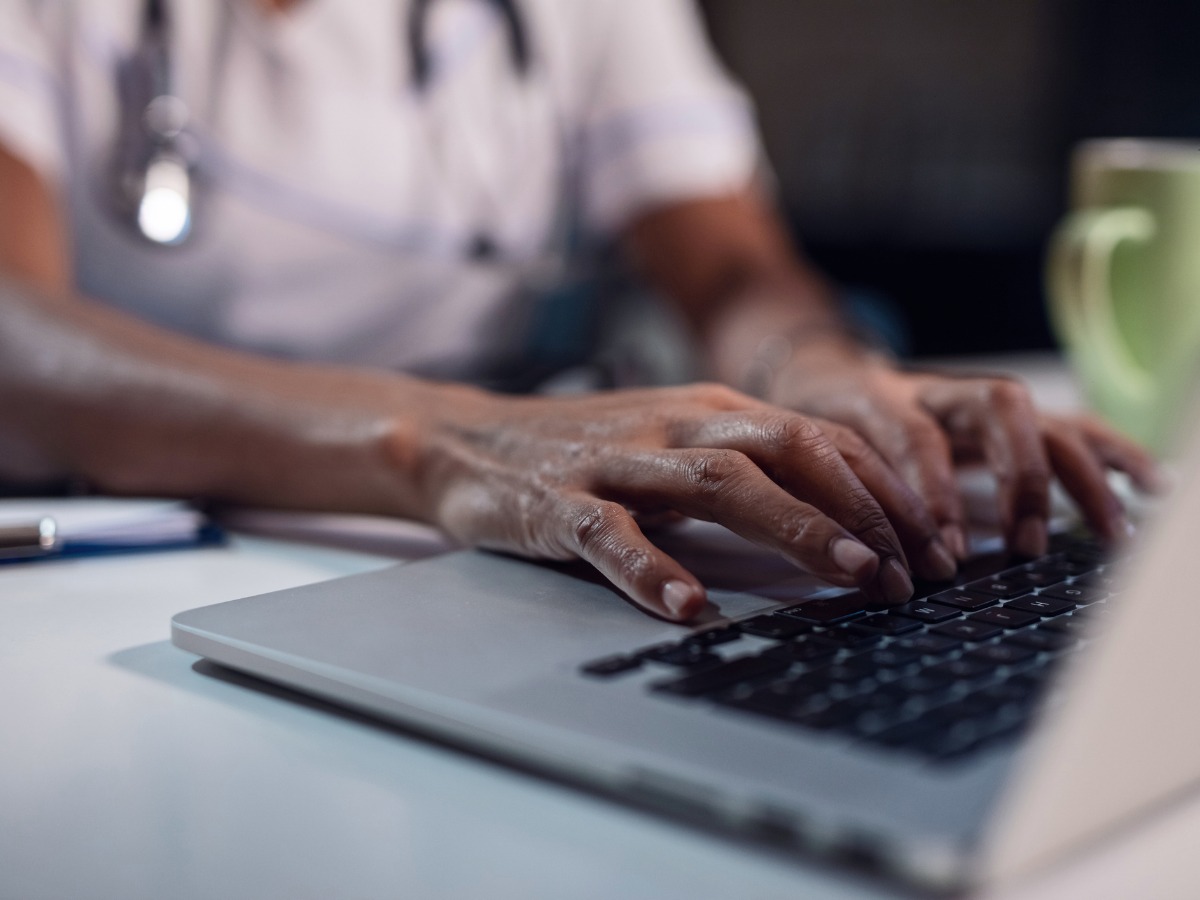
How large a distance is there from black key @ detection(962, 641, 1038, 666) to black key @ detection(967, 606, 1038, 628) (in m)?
0.03

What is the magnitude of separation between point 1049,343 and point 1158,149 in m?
1.62

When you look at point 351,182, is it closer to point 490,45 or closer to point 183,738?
point 490,45

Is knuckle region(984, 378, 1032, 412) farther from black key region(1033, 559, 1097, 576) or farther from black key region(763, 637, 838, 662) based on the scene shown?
black key region(763, 637, 838, 662)

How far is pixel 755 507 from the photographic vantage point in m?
0.43

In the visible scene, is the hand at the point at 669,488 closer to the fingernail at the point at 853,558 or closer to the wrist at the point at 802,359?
the fingernail at the point at 853,558

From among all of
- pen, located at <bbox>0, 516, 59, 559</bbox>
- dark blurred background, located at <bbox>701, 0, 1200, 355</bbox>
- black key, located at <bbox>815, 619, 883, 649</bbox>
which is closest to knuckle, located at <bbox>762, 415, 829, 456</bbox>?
black key, located at <bbox>815, 619, 883, 649</bbox>

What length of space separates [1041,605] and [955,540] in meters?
0.10

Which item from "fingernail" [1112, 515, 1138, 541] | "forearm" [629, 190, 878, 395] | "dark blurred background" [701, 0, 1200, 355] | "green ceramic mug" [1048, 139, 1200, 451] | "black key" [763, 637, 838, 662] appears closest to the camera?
"black key" [763, 637, 838, 662]

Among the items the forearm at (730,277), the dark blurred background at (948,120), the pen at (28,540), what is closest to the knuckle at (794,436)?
the pen at (28,540)

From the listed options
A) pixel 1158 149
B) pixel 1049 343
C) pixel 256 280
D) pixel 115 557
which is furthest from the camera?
pixel 1049 343

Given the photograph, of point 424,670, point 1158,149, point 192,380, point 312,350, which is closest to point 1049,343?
point 1158,149

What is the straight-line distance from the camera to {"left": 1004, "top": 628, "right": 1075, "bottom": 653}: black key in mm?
346

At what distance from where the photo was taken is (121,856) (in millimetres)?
271

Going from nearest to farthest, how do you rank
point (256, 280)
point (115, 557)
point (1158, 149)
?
point (115, 557), point (1158, 149), point (256, 280)
